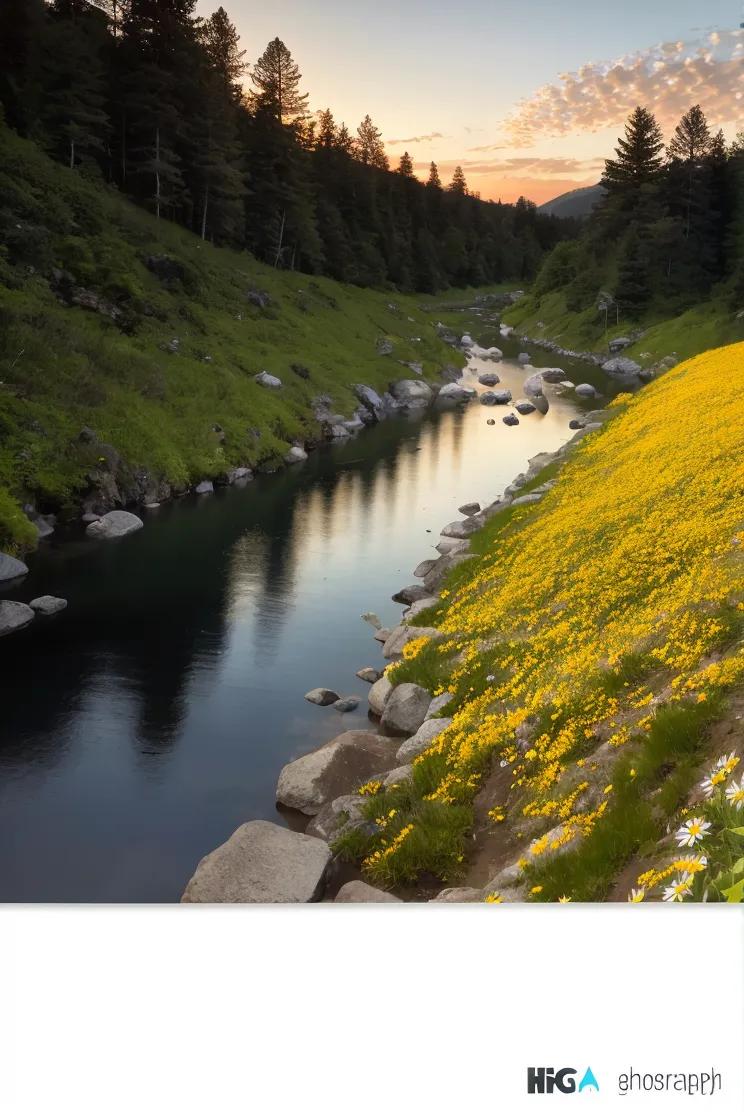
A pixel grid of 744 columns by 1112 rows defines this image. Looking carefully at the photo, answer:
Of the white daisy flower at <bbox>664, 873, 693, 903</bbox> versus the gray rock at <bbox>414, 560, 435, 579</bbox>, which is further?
the gray rock at <bbox>414, 560, 435, 579</bbox>

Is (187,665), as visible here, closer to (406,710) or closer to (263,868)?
(406,710)

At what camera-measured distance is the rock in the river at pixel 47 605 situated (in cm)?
1903

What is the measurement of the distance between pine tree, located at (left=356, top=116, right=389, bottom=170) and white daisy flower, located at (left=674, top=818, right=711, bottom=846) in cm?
859

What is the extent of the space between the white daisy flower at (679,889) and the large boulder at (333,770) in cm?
624

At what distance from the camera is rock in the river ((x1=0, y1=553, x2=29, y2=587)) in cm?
2117

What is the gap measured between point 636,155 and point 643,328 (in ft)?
140

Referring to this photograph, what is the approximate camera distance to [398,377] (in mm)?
57188

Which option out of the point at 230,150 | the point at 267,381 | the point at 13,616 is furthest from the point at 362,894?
the point at 267,381

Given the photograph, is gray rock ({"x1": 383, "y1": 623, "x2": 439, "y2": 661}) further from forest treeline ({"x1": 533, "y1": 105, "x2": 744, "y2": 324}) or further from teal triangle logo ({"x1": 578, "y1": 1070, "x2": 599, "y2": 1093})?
teal triangle logo ({"x1": 578, "y1": 1070, "x2": 599, "y2": 1093})

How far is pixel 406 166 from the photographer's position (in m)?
11.5

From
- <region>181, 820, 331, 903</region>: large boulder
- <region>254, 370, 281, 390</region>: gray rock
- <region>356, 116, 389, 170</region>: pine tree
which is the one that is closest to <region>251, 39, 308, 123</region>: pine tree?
<region>356, 116, 389, 170</region>: pine tree

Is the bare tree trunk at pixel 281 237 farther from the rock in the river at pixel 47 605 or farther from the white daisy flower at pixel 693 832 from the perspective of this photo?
the white daisy flower at pixel 693 832

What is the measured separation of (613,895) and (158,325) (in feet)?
126

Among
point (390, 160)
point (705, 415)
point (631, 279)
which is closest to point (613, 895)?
point (390, 160)
